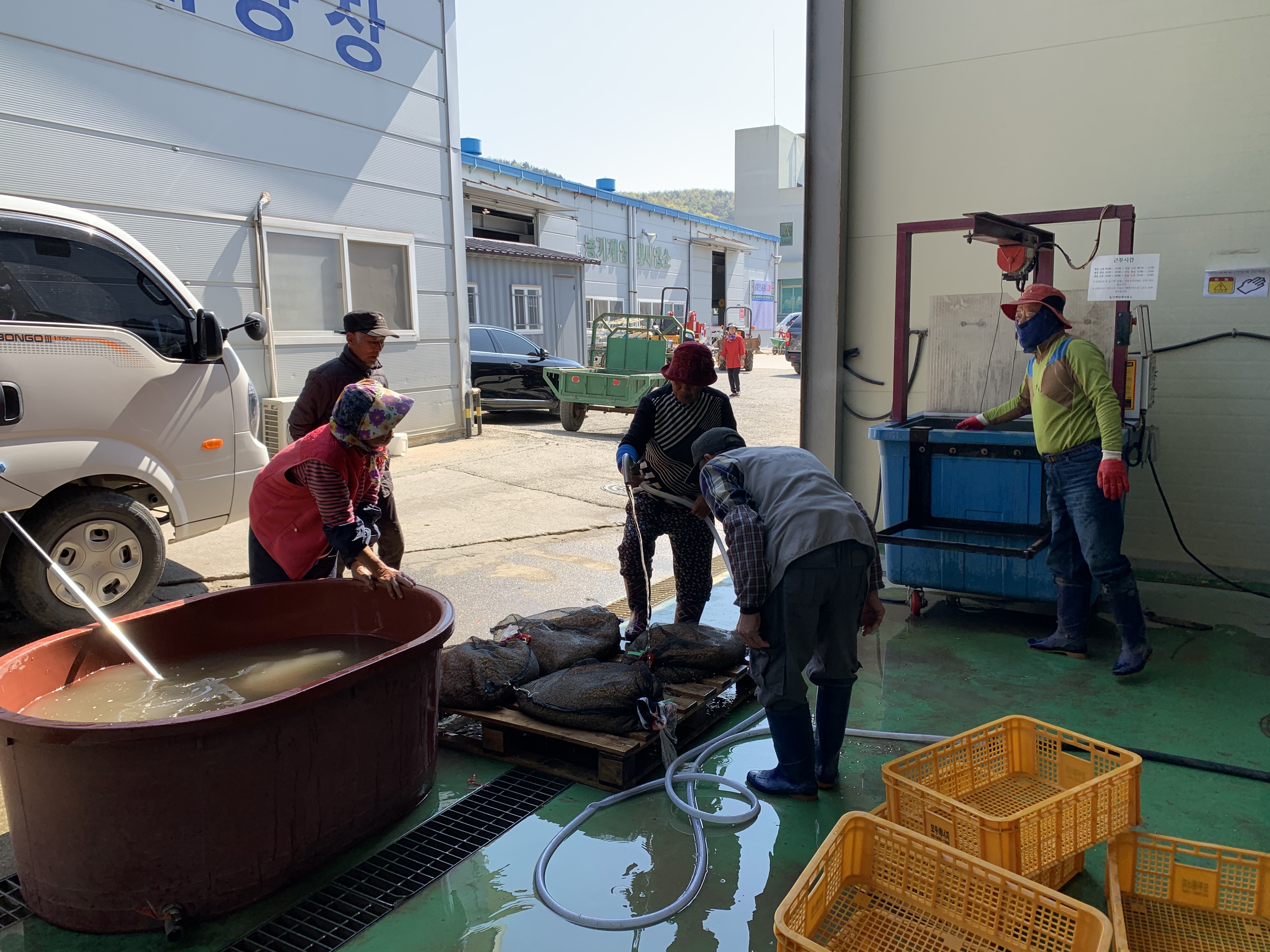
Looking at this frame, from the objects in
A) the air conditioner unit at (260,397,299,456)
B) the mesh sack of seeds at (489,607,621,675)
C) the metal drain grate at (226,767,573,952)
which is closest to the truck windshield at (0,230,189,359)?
the mesh sack of seeds at (489,607,621,675)

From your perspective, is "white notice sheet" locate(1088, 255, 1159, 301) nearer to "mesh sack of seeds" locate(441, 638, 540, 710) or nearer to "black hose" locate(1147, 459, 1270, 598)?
"black hose" locate(1147, 459, 1270, 598)

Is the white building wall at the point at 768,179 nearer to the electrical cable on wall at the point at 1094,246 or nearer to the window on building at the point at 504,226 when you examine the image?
the window on building at the point at 504,226

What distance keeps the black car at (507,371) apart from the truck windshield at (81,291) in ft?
29.6

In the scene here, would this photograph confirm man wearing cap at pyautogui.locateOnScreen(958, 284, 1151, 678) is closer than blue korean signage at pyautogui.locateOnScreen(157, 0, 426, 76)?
Yes

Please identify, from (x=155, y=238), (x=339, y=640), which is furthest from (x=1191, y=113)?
(x=155, y=238)

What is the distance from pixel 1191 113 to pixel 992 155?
118cm

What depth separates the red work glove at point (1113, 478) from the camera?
4219 mm

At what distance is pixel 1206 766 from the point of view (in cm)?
348

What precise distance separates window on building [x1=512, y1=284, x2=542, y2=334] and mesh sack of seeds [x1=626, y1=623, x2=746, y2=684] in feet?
57.2

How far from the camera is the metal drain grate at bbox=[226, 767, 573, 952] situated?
255cm

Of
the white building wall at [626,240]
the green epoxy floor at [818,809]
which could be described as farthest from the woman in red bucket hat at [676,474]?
the white building wall at [626,240]

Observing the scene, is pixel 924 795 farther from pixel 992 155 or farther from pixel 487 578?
pixel 992 155

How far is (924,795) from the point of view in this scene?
271 cm

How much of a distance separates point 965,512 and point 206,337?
459 centimetres
